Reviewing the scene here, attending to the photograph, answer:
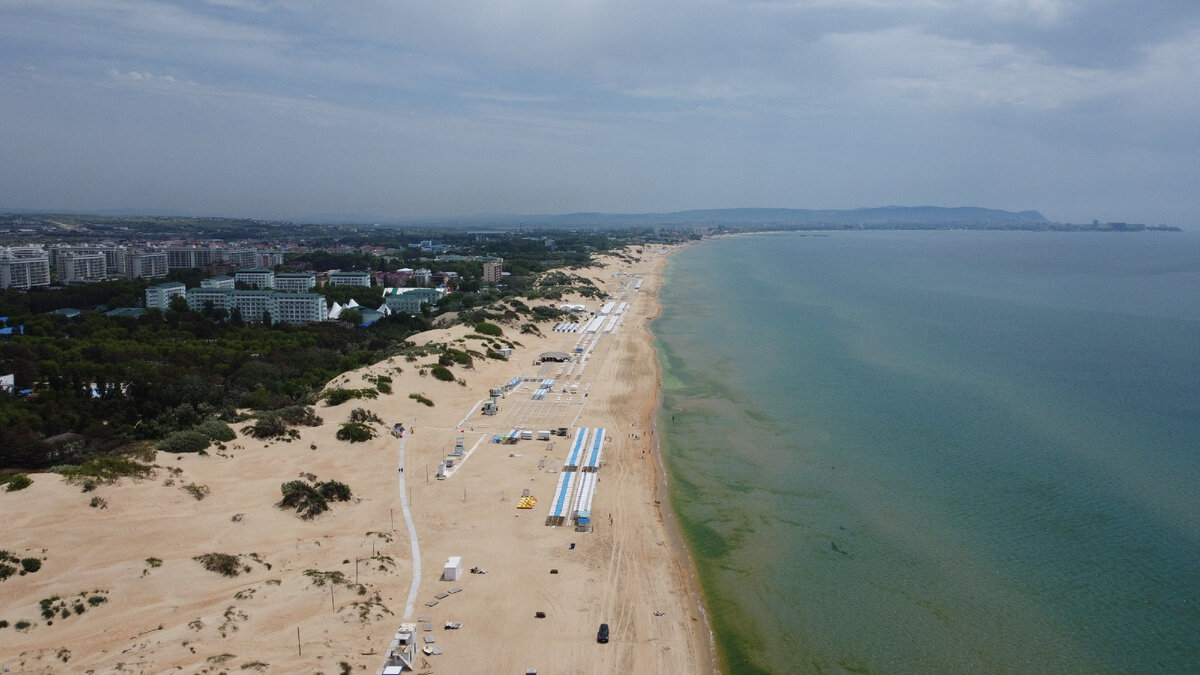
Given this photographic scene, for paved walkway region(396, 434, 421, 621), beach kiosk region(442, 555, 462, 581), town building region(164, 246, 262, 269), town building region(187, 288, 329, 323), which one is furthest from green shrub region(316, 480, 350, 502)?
town building region(164, 246, 262, 269)

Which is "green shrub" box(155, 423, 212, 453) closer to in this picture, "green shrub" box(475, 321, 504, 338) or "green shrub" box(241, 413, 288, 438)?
"green shrub" box(241, 413, 288, 438)

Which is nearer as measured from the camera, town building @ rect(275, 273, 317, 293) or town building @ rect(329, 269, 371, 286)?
town building @ rect(275, 273, 317, 293)

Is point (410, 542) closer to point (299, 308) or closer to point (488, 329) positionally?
point (488, 329)

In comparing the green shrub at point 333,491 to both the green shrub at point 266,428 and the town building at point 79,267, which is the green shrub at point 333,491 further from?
the town building at point 79,267

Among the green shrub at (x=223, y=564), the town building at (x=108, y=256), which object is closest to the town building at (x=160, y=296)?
the town building at (x=108, y=256)

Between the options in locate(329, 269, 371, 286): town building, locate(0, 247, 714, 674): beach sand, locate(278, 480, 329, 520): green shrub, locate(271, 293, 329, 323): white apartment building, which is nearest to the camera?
locate(0, 247, 714, 674): beach sand

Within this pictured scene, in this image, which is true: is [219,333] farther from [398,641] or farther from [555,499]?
[398,641]
